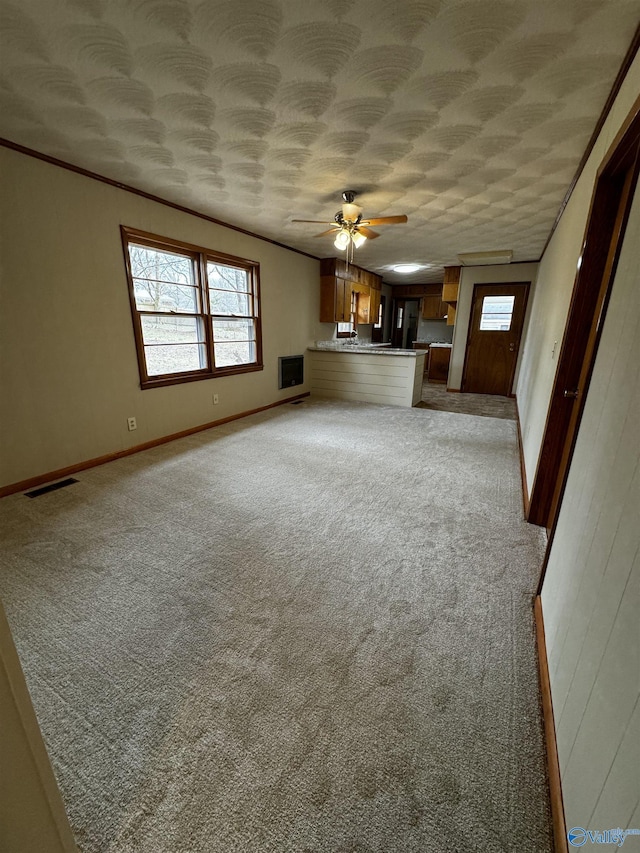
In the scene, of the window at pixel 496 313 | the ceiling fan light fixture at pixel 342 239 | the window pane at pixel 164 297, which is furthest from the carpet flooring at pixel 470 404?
the window pane at pixel 164 297

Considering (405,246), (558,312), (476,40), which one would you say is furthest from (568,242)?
(405,246)

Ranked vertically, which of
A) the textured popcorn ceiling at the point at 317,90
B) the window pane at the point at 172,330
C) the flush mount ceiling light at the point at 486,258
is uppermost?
the textured popcorn ceiling at the point at 317,90

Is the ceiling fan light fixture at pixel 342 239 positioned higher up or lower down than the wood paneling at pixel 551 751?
higher up

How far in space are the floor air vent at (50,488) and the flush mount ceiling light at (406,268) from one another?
6130 mm

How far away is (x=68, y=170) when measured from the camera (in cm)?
253

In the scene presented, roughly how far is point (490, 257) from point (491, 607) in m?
5.32

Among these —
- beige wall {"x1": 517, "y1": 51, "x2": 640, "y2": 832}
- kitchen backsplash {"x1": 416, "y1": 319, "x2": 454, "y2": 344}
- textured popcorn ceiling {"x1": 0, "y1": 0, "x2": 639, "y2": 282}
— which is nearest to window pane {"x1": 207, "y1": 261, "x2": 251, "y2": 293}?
textured popcorn ceiling {"x1": 0, "y1": 0, "x2": 639, "y2": 282}

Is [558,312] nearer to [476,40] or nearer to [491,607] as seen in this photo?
[476,40]

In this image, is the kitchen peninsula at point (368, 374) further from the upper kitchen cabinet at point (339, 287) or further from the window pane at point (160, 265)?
the window pane at point (160, 265)

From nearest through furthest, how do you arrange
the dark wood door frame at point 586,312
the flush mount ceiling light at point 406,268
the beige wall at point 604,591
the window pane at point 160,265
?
the beige wall at point 604,591, the dark wood door frame at point 586,312, the window pane at point 160,265, the flush mount ceiling light at point 406,268

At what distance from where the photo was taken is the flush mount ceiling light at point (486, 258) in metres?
5.04

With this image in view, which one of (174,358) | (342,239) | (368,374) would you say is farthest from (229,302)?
(368,374)

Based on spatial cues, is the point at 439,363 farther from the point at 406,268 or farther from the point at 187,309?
the point at 187,309

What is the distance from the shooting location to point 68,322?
2678 millimetres
